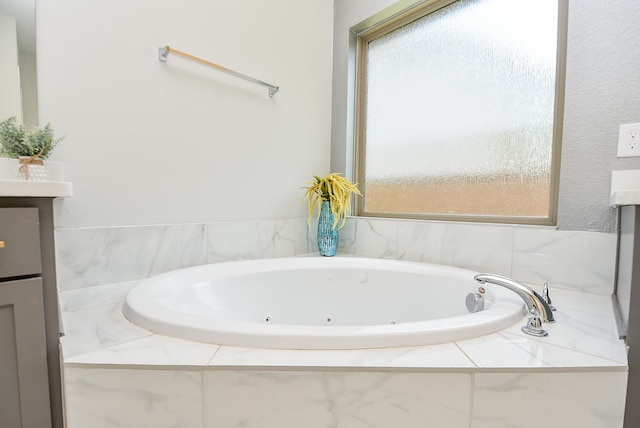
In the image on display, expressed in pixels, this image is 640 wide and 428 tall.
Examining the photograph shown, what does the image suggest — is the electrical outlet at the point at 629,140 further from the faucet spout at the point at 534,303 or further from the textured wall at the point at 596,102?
the faucet spout at the point at 534,303

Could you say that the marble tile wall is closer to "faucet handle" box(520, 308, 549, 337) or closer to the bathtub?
the bathtub

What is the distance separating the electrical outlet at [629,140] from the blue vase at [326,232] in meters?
1.14

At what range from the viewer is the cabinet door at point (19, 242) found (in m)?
0.55

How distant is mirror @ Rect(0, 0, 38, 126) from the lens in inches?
35.6

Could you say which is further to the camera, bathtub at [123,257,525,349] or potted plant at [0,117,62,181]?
potted plant at [0,117,62,181]

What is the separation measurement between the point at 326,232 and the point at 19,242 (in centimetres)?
120

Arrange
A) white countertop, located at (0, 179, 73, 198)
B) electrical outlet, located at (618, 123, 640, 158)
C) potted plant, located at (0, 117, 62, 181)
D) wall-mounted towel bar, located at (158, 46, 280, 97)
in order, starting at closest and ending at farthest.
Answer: white countertop, located at (0, 179, 73, 198) < potted plant, located at (0, 117, 62, 181) < electrical outlet, located at (618, 123, 640, 158) < wall-mounted towel bar, located at (158, 46, 280, 97)

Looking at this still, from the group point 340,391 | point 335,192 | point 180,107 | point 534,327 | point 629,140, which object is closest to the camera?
point 340,391

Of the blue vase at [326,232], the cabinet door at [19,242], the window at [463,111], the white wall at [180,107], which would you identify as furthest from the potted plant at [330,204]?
the cabinet door at [19,242]

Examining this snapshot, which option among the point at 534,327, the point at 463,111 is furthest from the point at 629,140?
the point at 534,327

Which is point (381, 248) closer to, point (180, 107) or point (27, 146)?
point (180, 107)

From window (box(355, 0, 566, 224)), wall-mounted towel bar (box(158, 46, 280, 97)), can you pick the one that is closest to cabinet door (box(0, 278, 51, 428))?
wall-mounted towel bar (box(158, 46, 280, 97))

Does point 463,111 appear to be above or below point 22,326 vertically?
above

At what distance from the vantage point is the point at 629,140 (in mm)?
964
